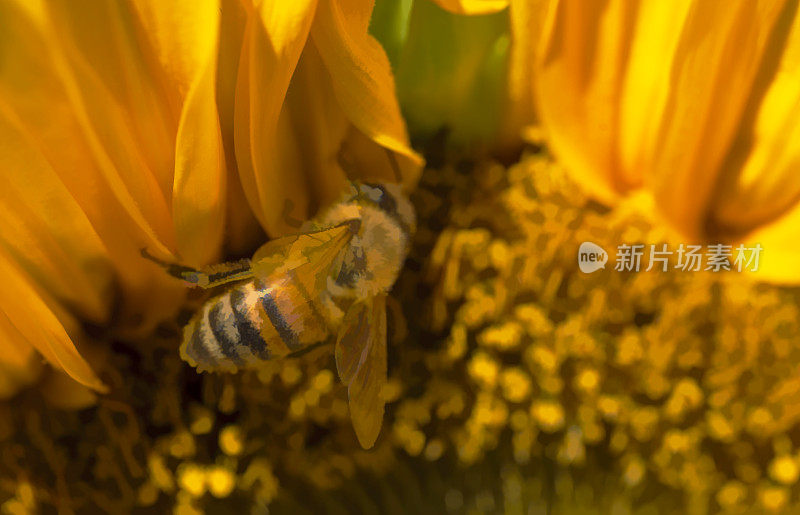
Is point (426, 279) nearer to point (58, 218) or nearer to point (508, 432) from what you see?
point (508, 432)

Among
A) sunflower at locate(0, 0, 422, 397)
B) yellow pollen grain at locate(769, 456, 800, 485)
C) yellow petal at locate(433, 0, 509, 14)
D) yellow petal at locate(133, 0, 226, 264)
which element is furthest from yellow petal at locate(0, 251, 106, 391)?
yellow pollen grain at locate(769, 456, 800, 485)

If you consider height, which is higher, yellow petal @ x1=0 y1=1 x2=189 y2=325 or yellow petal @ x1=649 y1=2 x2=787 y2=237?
yellow petal @ x1=0 y1=1 x2=189 y2=325

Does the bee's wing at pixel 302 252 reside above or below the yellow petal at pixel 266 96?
below

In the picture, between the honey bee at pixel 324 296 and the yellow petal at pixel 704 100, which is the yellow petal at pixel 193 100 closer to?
the honey bee at pixel 324 296

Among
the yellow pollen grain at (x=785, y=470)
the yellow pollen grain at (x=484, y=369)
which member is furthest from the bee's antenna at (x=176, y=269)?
the yellow pollen grain at (x=785, y=470)

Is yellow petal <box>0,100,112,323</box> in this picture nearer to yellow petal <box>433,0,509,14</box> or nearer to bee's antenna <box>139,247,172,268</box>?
bee's antenna <box>139,247,172,268</box>

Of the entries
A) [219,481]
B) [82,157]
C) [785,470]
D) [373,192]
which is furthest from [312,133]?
[785,470]

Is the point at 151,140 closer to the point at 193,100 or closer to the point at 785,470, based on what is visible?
the point at 193,100
